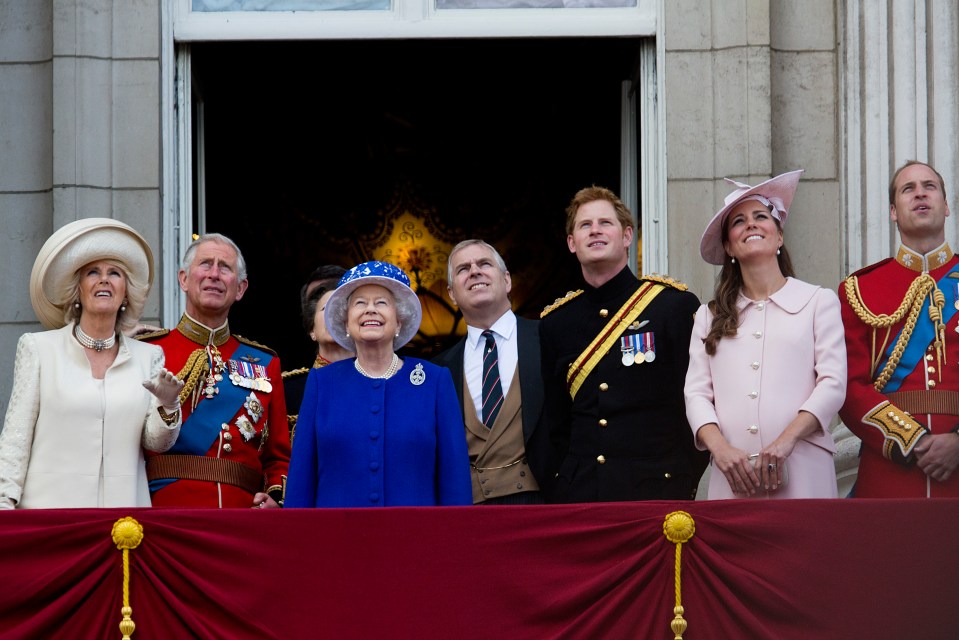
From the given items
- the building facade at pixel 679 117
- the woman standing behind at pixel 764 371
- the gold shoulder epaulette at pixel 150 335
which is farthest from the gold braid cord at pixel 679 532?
the building facade at pixel 679 117

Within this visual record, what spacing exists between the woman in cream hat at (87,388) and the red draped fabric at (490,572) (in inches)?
22.3

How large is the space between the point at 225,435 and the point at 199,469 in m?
0.19

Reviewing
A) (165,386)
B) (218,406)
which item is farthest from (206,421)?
(165,386)

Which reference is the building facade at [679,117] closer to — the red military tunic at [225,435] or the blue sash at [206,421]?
the red military tunic at [225,435]

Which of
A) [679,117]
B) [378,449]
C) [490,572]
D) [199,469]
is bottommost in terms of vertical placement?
[490,572]

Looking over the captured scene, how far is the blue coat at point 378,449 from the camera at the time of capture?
559 centimetres

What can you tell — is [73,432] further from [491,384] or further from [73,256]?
[491,384]

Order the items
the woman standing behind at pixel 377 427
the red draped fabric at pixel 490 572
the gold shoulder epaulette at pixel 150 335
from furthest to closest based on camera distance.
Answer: the gold shoulder epaulette at pixel 150 335 → the woman standing behind at pixel 377 427 → the red draped fabric at pixel 490 572

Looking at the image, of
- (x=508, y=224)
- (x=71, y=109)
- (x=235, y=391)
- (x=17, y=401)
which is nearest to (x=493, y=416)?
(x=235, y=391)

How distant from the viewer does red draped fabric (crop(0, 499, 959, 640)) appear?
16.6ft

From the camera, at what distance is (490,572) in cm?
510

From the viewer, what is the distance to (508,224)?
12.3 meters

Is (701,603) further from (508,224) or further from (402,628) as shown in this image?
(508,224)

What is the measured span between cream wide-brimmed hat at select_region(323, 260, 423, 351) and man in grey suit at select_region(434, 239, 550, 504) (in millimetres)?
484
